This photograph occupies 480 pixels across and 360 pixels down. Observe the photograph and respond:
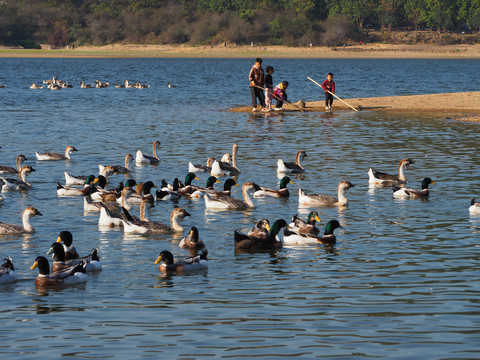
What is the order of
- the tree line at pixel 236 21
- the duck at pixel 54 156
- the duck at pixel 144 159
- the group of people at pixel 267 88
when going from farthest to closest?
→ the tree line at pixel 236 21 < the group of people at pixel 267 88 < the duck at pixel 54 156 < the duck at pixel 144 159

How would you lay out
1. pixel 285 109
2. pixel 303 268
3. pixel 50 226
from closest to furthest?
pixel 303 268
pixel 50 226
pixel 285 109

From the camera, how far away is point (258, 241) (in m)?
16.5

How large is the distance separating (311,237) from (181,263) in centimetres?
341

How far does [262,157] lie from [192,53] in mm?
129767

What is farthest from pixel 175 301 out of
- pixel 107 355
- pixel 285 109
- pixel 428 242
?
pixel 285 109

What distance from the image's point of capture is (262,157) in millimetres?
29891

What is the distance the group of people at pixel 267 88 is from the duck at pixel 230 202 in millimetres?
20918

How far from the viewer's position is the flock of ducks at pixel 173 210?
14789 millimetres

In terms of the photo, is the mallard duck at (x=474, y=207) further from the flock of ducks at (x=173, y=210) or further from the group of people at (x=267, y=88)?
the group of people at (x=267, y=88)

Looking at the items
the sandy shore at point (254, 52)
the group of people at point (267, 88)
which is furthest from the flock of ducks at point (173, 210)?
the sandy shore at point (254, 52)

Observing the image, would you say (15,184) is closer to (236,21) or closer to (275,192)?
(275,192)

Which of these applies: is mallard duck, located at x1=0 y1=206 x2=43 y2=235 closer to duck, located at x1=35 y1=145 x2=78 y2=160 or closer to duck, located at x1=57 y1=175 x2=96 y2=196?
duck, located at x1=57 y1=175 x2=96 y2=196

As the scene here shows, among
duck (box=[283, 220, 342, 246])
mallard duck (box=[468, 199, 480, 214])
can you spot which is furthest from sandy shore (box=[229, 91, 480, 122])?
duck (box=[283, 220, 342, 246])

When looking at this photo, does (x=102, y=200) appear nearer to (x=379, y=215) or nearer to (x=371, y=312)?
(x=379, y=215)
